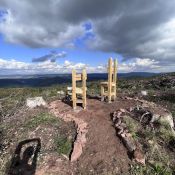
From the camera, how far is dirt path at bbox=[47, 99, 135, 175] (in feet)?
33.1

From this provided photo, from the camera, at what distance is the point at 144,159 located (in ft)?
34.3

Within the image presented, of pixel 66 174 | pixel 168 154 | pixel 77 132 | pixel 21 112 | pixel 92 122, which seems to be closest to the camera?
pixel 66 174

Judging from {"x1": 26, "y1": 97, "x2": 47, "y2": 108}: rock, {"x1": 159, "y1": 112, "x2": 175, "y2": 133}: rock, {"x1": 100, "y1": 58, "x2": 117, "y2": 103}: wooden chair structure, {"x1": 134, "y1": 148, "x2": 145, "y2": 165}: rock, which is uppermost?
{"x1": 100, "y1": 58, "x2": 117, "y2": 103}: wooden chair structure

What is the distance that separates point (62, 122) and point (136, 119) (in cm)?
386

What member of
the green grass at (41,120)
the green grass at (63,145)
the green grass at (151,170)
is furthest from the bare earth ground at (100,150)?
the green grass at (41,120)

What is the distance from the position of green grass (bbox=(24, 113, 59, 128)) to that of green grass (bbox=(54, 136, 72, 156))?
1.51 meters

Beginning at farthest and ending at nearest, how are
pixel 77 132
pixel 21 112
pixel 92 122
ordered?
pixel 21 112 → pixel 92 122 → pixel 77 132

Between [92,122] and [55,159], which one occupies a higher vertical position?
[92,122]

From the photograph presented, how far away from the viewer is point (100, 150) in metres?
11.0

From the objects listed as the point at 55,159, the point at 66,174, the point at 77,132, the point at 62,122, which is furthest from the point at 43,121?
the point at 66,174

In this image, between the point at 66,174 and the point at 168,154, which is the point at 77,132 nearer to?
the point at 66,174

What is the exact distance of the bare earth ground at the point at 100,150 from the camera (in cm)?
1008

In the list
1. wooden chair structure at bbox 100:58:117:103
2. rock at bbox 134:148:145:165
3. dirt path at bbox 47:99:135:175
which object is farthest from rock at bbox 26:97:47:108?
rock at bbox 134:148:145:165

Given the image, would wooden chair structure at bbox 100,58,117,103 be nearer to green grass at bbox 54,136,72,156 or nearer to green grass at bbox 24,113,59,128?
green grass at bbox 24,113,59,128
